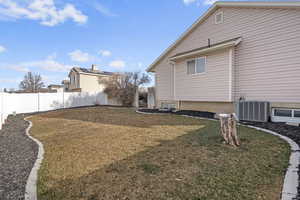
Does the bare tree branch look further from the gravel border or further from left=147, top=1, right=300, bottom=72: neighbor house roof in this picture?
the gravel border

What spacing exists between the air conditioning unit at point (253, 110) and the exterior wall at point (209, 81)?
1.08 meters

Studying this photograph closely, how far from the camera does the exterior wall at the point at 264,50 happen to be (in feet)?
22.6

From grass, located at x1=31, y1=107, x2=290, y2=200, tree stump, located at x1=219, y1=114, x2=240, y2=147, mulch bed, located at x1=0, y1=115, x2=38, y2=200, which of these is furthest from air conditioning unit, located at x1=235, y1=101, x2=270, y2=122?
mulch bed, located at x1=0, y1=115, x2=38, y2=200

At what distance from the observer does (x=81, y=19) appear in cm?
1356

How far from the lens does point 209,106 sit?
395 inches

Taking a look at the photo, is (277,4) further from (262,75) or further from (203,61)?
(203,61)

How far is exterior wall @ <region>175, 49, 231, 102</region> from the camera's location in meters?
8.80

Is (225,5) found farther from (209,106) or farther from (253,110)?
(253,110)

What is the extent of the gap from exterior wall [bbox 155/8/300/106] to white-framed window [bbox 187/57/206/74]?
132 centimetres

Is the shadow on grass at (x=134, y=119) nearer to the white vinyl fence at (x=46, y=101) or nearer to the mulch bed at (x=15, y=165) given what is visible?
the mulch bed at (x=15, y=165)

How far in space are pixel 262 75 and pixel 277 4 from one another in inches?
119

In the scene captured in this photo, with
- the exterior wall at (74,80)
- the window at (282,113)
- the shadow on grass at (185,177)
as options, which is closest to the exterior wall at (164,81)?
the window at (282,113)

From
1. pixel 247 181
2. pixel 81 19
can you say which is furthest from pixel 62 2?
pixel 247 181

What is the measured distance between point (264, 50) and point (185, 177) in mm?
7735
